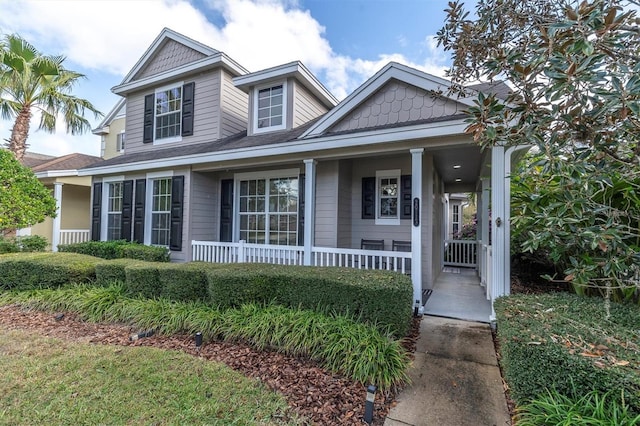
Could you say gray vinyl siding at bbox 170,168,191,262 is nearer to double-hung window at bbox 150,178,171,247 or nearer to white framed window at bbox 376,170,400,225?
double-hung window at bbox 150,178,171,247

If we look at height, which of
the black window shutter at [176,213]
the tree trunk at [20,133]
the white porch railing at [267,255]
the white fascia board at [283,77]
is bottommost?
the white porch railing at [267,255]

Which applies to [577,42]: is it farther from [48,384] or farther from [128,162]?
[128,162]

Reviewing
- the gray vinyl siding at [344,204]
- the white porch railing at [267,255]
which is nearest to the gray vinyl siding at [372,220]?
the gray vinyl siding at [344,204]

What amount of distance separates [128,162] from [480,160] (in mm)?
9572

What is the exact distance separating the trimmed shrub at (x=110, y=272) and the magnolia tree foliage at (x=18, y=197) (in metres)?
4.71

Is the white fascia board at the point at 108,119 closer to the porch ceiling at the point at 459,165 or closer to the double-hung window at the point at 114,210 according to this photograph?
the double-hung window at the point at 114,210

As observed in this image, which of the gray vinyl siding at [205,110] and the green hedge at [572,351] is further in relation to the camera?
the gray vinyl siding at [205,110]

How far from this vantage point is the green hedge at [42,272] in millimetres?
5820

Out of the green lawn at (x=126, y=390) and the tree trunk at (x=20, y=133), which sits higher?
the tree trunk at (x=20, y=133)

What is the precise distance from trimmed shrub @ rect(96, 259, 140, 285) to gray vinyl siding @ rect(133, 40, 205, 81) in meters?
6.70

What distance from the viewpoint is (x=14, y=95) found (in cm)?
1059

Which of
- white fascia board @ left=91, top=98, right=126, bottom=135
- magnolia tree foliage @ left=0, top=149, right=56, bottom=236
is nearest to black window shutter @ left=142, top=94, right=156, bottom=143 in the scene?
magnolia tree foliage @ left=0, top=149, right=56, bottom=236

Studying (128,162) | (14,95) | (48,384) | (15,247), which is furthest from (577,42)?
(14,95)

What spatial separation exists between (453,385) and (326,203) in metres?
4.60
